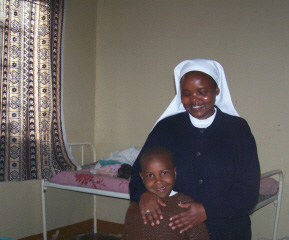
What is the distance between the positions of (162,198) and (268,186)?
1.78 meters

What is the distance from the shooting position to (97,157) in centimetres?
444

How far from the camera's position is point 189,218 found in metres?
1.30

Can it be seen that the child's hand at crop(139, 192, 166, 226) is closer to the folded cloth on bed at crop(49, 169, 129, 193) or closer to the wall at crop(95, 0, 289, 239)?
the folded cloth on bed at crop(49, 169, 129, 193)

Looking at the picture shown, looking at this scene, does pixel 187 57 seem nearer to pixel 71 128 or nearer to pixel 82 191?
pixel 71 128

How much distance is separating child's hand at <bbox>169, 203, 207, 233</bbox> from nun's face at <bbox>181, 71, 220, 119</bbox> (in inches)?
15.0

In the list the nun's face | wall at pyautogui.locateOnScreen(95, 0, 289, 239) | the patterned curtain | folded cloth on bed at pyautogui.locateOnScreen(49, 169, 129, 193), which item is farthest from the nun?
the patterned curtain

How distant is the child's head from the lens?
141 centimetres

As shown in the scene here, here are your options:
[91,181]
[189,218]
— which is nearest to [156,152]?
[189,218]

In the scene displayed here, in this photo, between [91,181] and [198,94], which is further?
[91,181]

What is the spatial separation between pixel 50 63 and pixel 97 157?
1.43 metres

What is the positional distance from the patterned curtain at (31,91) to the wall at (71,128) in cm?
29

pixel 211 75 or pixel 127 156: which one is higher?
pixel 211 75

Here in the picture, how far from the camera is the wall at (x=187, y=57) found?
3.22 metres

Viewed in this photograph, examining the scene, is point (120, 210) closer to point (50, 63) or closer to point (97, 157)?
point (97, 157)
